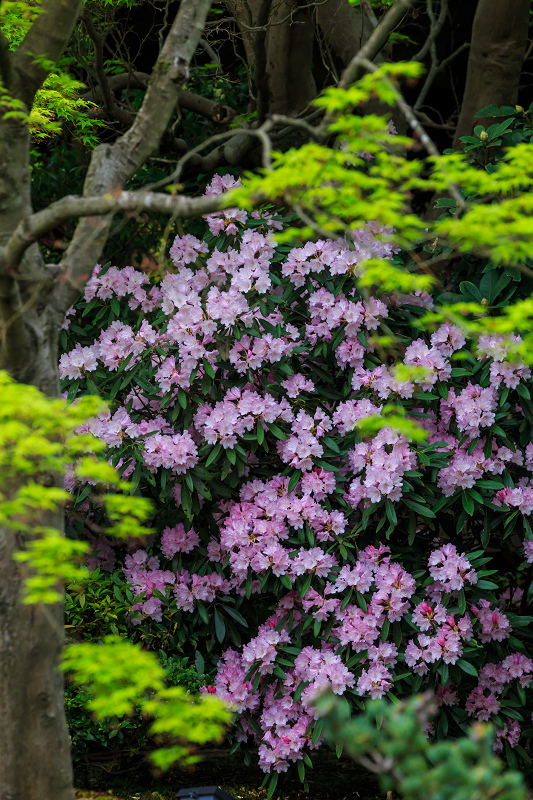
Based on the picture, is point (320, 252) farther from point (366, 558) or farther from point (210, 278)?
point (366, 558)

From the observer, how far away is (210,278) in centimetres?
372

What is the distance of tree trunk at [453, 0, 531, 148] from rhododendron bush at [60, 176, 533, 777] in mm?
1124

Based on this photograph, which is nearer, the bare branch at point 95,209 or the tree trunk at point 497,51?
the bare branch at point 95,209

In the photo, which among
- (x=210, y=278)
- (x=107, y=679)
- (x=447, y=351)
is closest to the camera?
(x=107, y=679)

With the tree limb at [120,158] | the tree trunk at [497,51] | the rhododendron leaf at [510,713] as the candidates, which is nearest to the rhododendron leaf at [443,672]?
the rhododendron leaf at [510,713]

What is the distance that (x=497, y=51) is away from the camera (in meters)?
4.09

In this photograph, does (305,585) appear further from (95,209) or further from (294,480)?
(95,209)

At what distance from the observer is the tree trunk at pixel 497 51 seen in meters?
4.03

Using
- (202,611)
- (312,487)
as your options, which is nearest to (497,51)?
(312,487)

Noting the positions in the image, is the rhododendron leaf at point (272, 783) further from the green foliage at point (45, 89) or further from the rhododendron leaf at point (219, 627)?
the green foliage at point (45, 89)

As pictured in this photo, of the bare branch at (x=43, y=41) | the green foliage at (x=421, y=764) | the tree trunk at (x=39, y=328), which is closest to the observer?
the green foliage at (x=421, y=764)

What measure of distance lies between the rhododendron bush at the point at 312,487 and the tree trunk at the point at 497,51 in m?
1.12

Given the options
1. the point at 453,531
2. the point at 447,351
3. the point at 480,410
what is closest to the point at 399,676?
Answer: the point at 453,531

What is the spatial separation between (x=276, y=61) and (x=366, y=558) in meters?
2.69
